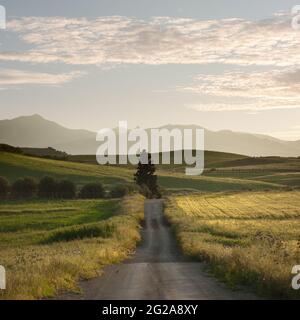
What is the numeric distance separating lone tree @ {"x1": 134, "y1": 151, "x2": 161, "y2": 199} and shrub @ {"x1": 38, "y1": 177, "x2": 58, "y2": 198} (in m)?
16.4

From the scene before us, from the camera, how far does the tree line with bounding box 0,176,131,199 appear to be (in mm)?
110875

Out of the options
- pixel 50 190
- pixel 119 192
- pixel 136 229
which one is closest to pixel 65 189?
pixel 50 190

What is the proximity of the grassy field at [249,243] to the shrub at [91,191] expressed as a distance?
25.9m

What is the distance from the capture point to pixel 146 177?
121 metres

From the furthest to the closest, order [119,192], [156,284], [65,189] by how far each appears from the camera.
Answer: [119,192] → [65,189] → [156,284]

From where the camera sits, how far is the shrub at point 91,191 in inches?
4508

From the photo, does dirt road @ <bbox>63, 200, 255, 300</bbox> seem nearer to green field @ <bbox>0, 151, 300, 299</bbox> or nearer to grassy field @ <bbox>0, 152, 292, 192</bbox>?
green field @ <bbox>0, 151, 300, 299</bbox>

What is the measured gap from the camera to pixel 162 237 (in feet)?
165

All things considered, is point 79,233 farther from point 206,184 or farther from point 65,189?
point 206,184

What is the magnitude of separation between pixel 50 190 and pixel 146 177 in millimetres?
19194

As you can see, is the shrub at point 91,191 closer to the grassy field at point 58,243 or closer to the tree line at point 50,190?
the tree line at point 50,190

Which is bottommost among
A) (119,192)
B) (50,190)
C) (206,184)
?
(206,184)
